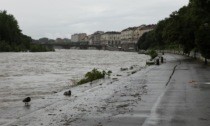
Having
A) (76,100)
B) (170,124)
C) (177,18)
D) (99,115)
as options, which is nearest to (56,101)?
(76,100)

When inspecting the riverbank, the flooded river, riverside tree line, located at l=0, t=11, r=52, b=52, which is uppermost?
riverside tree line, located at l=0, t=11, r=52, b=52

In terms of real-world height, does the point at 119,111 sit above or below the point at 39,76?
above

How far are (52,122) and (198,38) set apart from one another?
39.8m

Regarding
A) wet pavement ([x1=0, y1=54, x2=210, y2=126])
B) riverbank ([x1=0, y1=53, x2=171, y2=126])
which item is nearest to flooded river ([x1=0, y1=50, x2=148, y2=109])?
riverbank ([x1=0, y1=53, x2=171, y2=126])

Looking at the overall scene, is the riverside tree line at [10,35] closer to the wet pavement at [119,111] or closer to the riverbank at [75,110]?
the riverbank at [75,110]

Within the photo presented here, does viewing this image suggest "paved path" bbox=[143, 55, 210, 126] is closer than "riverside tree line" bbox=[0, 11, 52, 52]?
Yes

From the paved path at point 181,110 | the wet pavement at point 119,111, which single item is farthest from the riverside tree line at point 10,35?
the paved path at point 181,110

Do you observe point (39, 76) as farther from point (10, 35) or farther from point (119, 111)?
point (10, 35)

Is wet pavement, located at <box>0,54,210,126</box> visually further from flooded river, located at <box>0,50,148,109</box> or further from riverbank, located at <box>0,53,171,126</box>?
flooded river, located at <box>0,50,148,109</box>

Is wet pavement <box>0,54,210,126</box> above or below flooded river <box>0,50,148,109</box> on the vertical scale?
above

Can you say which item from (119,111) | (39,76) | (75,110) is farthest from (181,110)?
(39,76)

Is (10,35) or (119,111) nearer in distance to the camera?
(119,111)

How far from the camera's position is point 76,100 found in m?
18.1

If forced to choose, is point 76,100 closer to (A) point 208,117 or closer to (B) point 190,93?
(B) point 190,93
